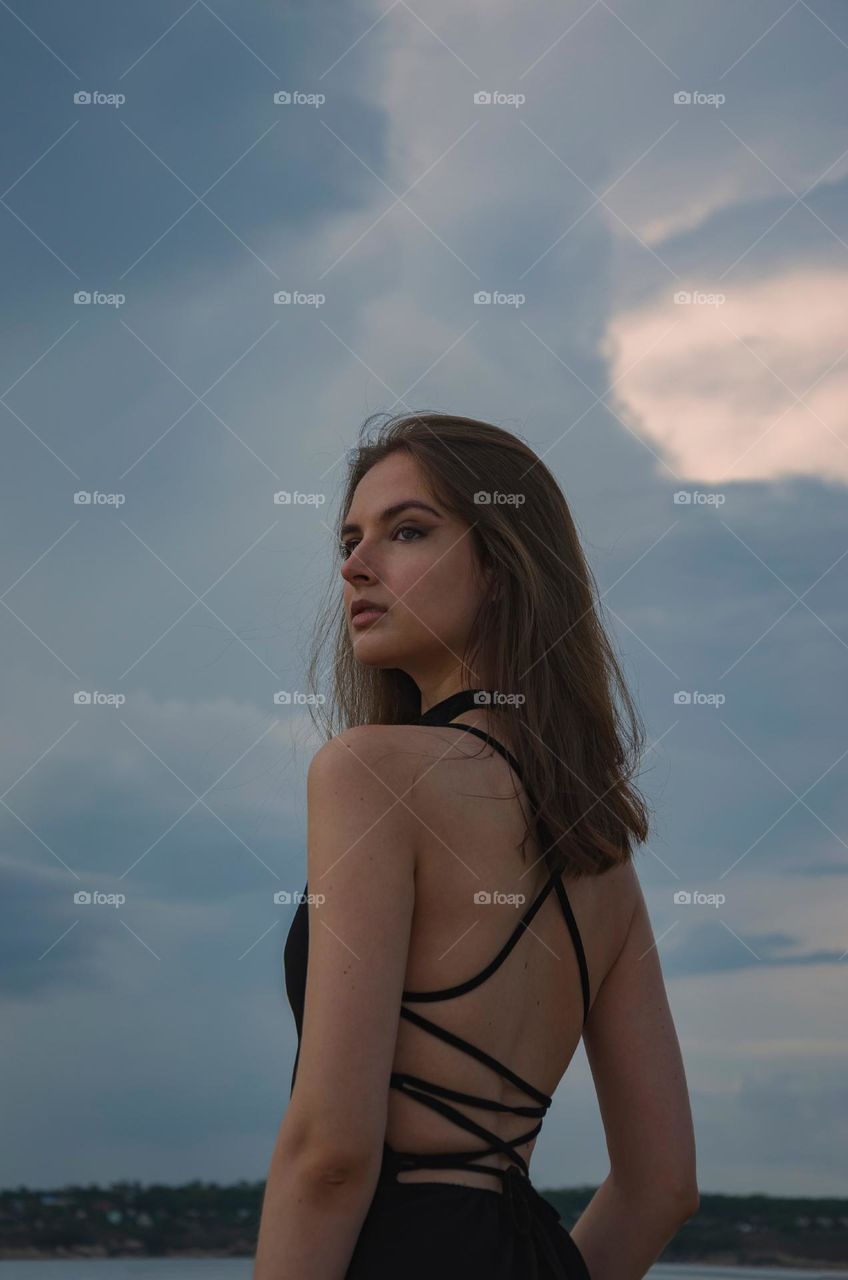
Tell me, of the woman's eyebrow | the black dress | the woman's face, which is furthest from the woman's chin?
the black dress

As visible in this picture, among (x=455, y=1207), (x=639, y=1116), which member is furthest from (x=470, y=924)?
(x=639, y=1116)

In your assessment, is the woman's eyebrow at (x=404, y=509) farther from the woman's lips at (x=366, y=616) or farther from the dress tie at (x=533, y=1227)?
the dress tie at (x=533, y=1227)

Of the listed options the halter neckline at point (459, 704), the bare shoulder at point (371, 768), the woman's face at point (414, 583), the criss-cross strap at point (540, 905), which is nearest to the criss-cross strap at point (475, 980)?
the criss-cross strap at point (540, 905)

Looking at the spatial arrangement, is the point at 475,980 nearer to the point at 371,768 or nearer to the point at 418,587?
the point at 371,768

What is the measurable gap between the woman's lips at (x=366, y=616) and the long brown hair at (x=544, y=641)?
17 cm

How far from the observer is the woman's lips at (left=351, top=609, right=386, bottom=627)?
224cm

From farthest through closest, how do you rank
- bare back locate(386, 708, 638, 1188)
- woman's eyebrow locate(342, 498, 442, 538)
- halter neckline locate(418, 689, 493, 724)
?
woman's eyebrow locate(342, 498, 442, 538)
halter neckline locate(418, 689, 493, 724)
bare back locate(386, 708, 638, 1188)

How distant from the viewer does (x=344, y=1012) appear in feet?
5.62

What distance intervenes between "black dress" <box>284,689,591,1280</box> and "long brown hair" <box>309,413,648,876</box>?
0.61 feet

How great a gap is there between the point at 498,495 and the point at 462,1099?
3.52 feet

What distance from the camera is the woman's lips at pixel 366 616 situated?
2.24 m

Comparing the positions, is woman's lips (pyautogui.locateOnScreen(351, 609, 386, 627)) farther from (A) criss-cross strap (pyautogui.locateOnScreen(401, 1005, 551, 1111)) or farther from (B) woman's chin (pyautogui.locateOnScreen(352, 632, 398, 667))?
(A) criss-cross strap (pyautogui.locateOnScreen(401, 1005, 551, 1111))

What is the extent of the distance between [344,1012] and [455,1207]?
1.06 feet

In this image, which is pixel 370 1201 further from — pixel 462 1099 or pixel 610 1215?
pixel 610 1215
